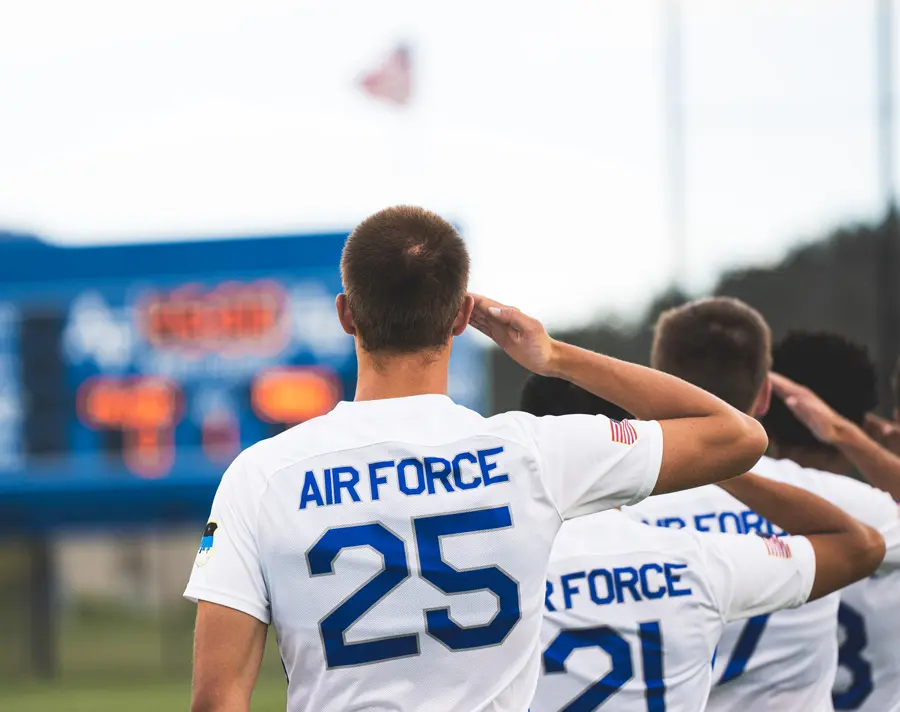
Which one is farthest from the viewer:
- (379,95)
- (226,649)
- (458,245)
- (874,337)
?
(379,95)

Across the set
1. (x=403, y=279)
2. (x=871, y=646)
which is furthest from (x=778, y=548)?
(x=403, y=279)

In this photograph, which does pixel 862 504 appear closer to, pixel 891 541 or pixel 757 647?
pixel 891 541

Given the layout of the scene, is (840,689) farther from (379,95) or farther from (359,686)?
(379,95)

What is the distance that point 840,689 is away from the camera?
9.93 feet

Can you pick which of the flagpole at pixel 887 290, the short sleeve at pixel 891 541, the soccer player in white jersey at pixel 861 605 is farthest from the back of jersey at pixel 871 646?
the flagpole at pixel 887 290

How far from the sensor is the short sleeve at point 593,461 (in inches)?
79.2

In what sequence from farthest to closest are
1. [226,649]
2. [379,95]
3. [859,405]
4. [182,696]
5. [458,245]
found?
[379,95] < [182,696] < [859,405] < [458,245] < [226,649]

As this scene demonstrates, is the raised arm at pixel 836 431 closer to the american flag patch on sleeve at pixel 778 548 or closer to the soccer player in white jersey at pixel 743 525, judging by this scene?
the soccer player in white jersey at pixel 743 525

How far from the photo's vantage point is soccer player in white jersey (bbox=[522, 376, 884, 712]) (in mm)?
2367

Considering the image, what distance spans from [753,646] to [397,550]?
3.45ft

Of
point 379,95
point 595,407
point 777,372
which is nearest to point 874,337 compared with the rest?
point 379,95

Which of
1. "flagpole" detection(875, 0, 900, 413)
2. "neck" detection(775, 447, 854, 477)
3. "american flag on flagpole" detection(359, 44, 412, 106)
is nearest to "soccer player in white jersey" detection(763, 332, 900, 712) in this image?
"neck" detection(775, 447, 854, 477)

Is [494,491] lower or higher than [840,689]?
higher

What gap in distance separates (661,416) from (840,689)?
1.23 metres
